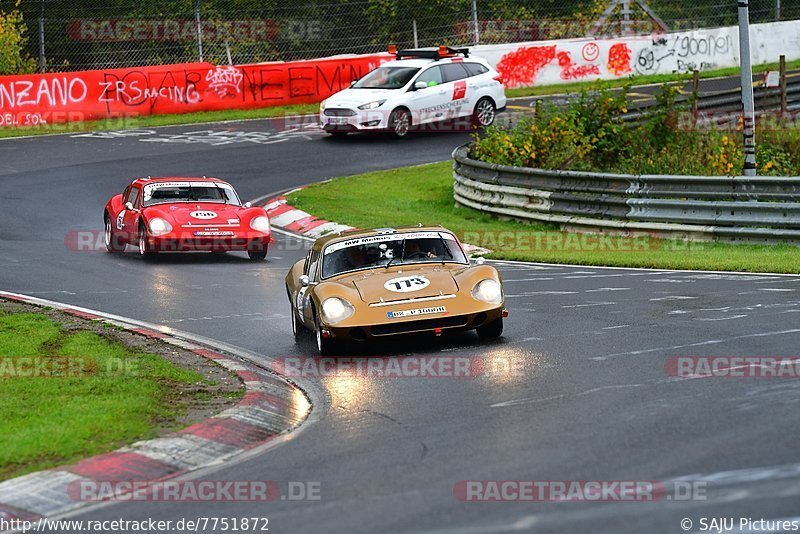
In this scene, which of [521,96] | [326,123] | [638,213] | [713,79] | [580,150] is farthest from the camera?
[713,79]

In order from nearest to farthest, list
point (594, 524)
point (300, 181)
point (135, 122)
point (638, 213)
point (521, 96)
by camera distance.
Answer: point (594, 524) < point (638, 213) < point (300, 181) < point (135, 122) < point (521, 96)

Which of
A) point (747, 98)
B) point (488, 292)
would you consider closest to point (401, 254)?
point (488, 292)

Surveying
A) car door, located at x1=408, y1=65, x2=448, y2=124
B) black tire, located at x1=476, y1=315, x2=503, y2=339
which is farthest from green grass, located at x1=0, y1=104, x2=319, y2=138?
black tire, located at x1=476, y1=315, x2=503, y2=339

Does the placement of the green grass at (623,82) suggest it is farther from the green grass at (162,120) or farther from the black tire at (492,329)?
the black tire at (492,329)

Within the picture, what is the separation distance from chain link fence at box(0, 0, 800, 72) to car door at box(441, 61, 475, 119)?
5516 mm

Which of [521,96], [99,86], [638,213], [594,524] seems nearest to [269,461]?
[594,524]

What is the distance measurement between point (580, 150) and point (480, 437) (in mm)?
16336

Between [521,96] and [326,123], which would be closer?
[326,123]

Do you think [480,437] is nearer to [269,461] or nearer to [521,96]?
[269,461]

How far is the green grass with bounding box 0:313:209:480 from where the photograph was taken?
822cm

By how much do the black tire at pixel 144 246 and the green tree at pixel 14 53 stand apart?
1542cm

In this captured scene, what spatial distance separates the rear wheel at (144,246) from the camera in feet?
62.0

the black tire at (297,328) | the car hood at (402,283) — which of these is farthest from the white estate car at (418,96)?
the car hood at (402,283)

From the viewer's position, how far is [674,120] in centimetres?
2436
